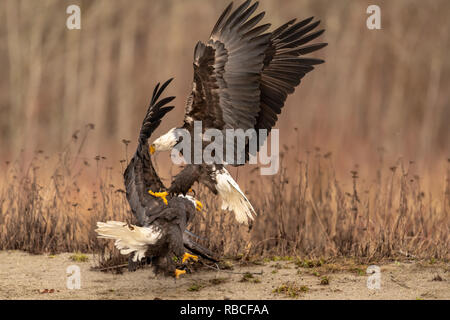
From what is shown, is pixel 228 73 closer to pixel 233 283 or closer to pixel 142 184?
pixel 142 184

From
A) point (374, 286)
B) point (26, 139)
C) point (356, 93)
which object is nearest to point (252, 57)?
point (374, 286)

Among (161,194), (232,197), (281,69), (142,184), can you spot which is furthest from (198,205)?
(281,69)

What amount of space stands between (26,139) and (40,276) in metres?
9.30

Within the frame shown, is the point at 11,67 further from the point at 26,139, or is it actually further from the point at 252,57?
the point at 252,57

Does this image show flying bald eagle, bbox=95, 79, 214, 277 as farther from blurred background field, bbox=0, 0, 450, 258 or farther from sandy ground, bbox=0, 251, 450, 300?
blurred background field, bbox=0, 0, 450, 258

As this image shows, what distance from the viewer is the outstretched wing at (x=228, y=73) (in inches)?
245


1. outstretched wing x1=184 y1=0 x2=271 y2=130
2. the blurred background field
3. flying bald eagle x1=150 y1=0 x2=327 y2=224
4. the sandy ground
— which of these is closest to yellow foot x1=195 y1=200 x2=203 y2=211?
flying bald eagle x1=150 y1=0 x2=327 y2=224

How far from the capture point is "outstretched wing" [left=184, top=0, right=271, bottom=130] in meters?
6.23

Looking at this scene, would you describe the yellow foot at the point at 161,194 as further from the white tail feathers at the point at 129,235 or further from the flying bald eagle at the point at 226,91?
the white tail feathers at the point at 129,235

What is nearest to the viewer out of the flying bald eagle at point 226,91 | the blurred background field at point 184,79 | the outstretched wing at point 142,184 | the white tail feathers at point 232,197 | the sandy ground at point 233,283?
the sandy ground at point 233,283

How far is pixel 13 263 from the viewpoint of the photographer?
6781 mm

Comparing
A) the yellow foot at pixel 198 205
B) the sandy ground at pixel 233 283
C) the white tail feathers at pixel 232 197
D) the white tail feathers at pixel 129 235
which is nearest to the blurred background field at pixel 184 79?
the yellow foot at pixel 198 205

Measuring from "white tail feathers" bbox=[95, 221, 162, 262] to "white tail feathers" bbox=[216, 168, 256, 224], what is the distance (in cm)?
93

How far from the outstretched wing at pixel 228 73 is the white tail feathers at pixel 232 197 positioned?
479 millimetres
